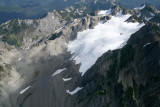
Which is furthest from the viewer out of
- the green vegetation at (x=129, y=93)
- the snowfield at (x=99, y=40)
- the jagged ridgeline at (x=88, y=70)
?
the snowfield at (x=99, y=40)

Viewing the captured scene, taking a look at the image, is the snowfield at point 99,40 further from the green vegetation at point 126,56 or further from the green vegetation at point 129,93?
the green vegetation at point 129,93

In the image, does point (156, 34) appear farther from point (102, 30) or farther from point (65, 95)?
point (102, 30)

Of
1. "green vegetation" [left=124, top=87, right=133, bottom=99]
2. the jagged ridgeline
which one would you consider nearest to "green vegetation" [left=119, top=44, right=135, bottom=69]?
the jagged ridgeline

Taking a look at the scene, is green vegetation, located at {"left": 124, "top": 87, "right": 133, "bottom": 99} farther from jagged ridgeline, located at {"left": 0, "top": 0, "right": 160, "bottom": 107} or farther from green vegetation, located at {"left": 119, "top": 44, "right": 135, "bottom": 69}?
green vegetation, located at {"left": 119, "top": 44, "right": 135, "bottom": 69}

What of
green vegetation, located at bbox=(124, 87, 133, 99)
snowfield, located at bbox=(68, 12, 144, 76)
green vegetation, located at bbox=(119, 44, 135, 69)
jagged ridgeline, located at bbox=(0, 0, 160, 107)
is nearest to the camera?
green vegetation, located at bbox=(124, 87, 133, 99)

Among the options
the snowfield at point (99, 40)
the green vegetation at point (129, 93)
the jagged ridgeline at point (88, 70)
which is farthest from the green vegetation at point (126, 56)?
the snowfield at point (99, 40)

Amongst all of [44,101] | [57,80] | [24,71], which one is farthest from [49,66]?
[44,101]

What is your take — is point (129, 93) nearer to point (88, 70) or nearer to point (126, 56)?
point (126, 56)
